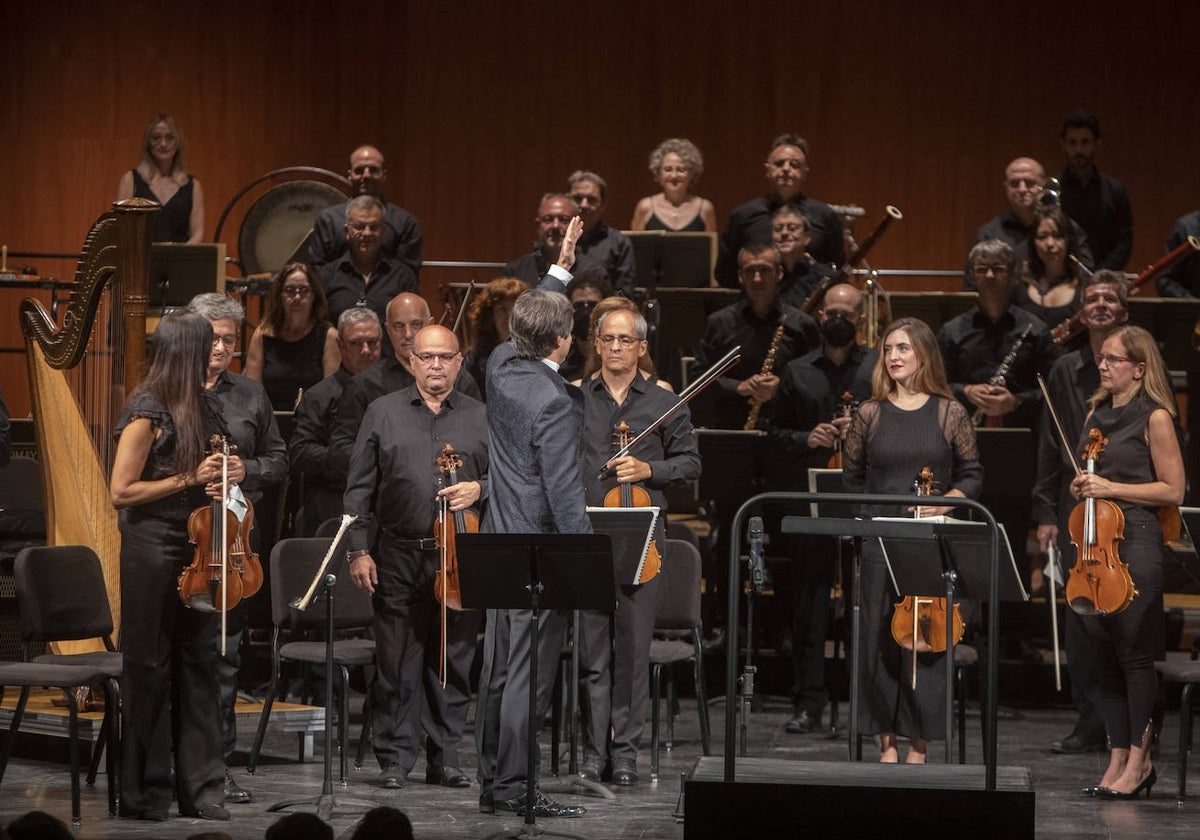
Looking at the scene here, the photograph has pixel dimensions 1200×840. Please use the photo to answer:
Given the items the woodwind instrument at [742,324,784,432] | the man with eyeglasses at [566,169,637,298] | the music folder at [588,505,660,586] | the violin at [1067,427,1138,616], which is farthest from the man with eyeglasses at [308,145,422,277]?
the violin at [1067,427,1138,616]

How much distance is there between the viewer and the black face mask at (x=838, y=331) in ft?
24.0

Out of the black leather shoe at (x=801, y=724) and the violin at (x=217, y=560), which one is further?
the black leather shoe at (x=801, y=724)

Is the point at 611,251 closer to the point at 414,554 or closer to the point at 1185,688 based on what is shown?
the point at 414,554

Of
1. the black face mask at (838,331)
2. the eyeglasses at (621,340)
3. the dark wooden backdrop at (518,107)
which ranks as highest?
the dark wooden backdrop at (518,107)

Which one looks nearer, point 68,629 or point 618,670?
point 68,629

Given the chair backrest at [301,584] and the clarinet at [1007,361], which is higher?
the clarinet at [1007,361]

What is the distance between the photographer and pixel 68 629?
5582mm

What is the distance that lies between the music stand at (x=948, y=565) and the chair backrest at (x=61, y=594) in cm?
241

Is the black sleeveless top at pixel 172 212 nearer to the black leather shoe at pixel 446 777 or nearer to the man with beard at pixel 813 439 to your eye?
the man with beard at pixel 813 439

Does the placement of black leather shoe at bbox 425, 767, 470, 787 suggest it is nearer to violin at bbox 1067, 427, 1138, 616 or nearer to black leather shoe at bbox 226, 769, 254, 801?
black leather shoe at bbox 226, 769, 254, 801

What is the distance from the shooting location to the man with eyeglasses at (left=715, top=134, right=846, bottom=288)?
8500 millimetres

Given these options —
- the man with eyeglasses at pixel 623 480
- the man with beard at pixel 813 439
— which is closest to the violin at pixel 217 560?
the man with eyeglasses at pixel 623 480

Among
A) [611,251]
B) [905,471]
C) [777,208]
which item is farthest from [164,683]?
[777,208]

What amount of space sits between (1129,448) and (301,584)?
2751 millimetres
